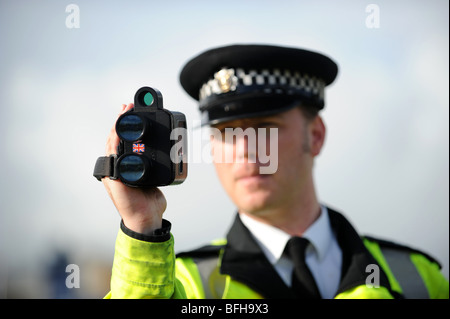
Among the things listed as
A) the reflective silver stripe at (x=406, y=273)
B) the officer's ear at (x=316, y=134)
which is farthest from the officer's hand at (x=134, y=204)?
the reflective silver stripe at (x=406, y=273)

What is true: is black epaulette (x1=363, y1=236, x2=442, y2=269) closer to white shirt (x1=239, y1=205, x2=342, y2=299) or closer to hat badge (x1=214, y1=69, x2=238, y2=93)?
white shirt (x1=239, y1=205, x2=342, y2=299)

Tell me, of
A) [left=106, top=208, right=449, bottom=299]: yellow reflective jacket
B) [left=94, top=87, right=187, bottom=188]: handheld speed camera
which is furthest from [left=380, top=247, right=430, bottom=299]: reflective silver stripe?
[left=94, top=87, right=187, bottom=188]: handheld speed camera

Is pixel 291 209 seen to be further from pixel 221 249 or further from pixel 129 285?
pixel 129 285

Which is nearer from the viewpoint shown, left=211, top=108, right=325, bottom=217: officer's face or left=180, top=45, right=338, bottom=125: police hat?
left=211, top=108, right=325, bottom=217: officer's face

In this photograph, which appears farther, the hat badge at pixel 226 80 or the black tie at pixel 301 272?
the hat badge at pixel 226 80

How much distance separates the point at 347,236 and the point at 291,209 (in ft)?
1.34

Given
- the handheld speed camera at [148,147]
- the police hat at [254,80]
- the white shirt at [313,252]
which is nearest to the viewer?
the handheld speed camera at [148,147]

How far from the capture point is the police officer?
9.16 feet

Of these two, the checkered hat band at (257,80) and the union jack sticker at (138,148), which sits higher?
the checkered hat band at (257,80)

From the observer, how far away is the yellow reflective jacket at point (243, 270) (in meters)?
2.01

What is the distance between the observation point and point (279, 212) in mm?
2988

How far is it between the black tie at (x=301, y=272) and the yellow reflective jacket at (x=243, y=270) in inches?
3.0

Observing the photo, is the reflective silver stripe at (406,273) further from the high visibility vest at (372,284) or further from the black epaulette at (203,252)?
the black epaulette at (203,252)
